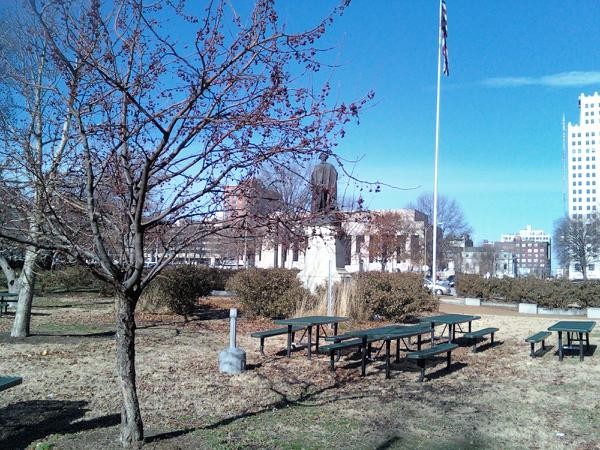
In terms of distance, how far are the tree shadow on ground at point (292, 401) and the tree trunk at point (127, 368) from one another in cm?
22

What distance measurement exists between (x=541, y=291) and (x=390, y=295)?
1049 cm

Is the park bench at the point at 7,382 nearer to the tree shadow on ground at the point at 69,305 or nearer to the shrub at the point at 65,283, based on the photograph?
Result: the tree shadow on ground at the point at 69,305

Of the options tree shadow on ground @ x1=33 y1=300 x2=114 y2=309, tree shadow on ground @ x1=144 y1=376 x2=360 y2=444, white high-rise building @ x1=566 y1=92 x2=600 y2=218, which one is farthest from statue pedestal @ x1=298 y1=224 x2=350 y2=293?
white high-rise building @ x1=566 y1=92 x2=600 y2=218

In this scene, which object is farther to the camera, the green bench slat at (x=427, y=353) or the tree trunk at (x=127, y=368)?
the green bench slat at (x=427, y=353)

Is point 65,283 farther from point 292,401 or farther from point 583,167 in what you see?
point 583,167

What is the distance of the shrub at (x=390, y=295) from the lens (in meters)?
15.6

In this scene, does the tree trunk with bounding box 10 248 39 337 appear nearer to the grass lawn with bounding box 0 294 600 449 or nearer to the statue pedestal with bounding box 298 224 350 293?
the grass lawn with bounding box 0 294 600 449

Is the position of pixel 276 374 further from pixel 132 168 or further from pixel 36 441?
pixel 132 168

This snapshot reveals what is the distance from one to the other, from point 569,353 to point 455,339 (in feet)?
8.27

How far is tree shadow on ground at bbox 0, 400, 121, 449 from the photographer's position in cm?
531

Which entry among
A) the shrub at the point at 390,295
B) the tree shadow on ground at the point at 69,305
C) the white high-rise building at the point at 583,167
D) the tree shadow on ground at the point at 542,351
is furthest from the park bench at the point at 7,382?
the white high-rise building at the point at 583,167

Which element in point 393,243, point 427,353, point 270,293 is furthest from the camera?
point 393,243

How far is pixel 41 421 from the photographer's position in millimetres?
5840

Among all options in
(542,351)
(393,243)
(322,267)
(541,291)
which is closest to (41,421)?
(542,351)
